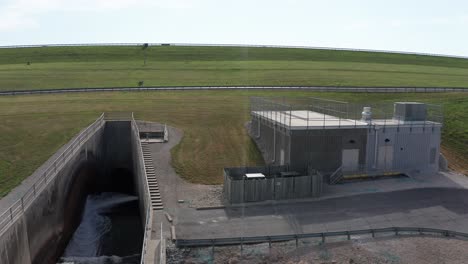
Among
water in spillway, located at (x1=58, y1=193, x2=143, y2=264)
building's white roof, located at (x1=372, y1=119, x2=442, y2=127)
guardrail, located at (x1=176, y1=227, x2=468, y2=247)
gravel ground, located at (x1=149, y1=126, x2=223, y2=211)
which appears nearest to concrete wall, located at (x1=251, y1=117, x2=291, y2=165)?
gravel ground, located at (x1=149, y1=126, x2=223, y2=211)

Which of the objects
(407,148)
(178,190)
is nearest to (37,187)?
(178,190)

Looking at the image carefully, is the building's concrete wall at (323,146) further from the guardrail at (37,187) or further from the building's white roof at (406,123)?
the guardrail at (37,187)

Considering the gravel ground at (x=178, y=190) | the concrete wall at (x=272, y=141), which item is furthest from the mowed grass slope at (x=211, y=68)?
the gravel ground at (x=178, y=190)

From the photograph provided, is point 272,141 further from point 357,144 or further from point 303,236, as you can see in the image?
point 303,236

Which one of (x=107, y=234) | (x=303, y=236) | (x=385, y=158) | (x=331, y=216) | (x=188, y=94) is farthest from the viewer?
(x=188, y=94)

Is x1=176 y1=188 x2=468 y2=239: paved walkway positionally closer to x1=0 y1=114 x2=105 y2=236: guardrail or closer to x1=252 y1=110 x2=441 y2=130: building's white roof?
x1=252 y1=110 x2=441 y2=130: building's white roof

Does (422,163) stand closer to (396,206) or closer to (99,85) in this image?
(396,206)
